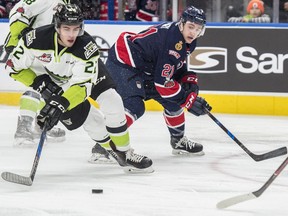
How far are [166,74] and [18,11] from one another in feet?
3.50

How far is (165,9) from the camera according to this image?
7352 mm

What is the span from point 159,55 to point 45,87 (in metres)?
0.64

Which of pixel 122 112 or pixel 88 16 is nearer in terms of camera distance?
pixel 122 112

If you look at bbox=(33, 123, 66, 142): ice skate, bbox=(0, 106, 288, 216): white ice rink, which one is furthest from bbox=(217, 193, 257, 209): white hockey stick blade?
bbox=(33, 123, 66, 142): ice skate

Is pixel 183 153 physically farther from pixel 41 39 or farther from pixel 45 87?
pixel 41 39

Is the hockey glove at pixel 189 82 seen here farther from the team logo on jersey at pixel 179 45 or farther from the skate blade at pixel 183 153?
the skate blade at pixel 183 153

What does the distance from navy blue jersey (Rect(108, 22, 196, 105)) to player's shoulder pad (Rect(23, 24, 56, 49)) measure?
65 cm

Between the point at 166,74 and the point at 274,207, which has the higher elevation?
the point at 166,74

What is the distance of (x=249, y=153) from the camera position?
448 centimetres

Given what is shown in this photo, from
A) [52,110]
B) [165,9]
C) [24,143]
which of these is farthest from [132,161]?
[165,9]

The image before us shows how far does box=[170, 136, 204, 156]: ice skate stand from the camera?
4719mm

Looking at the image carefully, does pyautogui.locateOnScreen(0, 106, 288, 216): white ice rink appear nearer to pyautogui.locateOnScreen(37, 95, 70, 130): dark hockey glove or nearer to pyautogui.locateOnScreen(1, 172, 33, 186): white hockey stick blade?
pyautogui.locateOnScreen(1, 172, 33, 186): white hockey stick blade

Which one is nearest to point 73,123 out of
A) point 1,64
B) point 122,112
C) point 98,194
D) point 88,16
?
point 122,112

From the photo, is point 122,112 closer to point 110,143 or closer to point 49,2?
point 110,143
